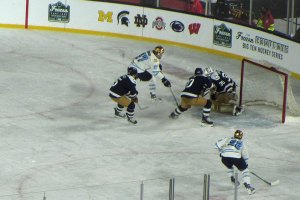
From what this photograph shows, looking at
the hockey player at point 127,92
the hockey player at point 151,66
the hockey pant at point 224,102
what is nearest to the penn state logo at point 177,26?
the hockey player at point 151,66

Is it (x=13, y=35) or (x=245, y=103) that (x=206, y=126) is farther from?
(x=13, y=35)

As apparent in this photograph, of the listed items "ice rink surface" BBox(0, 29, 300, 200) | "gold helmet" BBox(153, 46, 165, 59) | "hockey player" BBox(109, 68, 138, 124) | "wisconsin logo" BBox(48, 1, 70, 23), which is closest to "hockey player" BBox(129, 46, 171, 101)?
"gold helmet" BBox(153, 46, 165, 59)

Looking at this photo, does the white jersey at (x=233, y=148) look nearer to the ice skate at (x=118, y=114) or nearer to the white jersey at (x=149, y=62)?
the ice skate at (x=118, y=114)

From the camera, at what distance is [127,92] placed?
2402 cm

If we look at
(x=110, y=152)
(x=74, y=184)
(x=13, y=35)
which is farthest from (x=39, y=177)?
(x=13, y=35)

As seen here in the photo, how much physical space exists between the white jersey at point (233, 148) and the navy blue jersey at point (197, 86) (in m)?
4.37

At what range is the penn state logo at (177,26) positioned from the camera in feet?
104

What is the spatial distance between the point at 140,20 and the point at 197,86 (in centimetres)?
829

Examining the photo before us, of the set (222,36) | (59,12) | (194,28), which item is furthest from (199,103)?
(59,12)

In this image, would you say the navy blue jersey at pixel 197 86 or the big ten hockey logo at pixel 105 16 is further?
the big ten hockey logo at pixel 105 16

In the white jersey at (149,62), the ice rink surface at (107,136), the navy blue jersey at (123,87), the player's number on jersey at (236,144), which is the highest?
the white jersey at (149,62)

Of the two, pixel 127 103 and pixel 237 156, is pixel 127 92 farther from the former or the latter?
pixel 237 156

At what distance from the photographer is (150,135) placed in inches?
930

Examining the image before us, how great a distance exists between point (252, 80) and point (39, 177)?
323 inches
